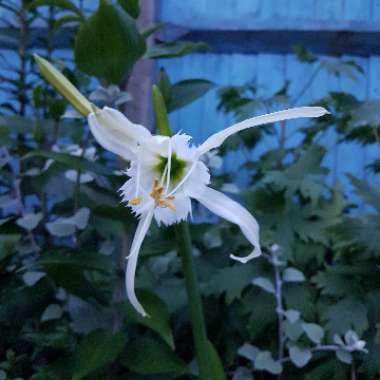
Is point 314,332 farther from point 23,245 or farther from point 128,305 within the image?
point 23,245

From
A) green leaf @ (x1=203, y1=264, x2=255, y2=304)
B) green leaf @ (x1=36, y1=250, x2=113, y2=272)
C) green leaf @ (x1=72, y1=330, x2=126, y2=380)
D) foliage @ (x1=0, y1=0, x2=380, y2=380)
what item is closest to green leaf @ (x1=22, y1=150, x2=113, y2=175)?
foliage @ (x1=0, y1=0, x2=380, y2=380)

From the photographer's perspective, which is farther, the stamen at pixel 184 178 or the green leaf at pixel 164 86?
the green leaf at pixel 164 86

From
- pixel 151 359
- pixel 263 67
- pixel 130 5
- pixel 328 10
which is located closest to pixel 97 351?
pixel 151 359

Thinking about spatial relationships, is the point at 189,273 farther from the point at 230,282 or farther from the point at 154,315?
the point at 230,282

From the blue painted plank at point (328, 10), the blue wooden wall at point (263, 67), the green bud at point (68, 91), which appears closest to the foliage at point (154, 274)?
the green bud at point (68, 91)

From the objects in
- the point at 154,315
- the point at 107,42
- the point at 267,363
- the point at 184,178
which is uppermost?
the point at 107,42

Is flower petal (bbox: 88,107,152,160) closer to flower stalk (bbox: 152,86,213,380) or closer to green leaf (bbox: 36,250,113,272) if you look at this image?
flower stalk (bbox: 152,86,213,380)

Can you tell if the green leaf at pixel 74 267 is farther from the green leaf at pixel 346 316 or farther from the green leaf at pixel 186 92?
the green leaf at pixel 346 316
